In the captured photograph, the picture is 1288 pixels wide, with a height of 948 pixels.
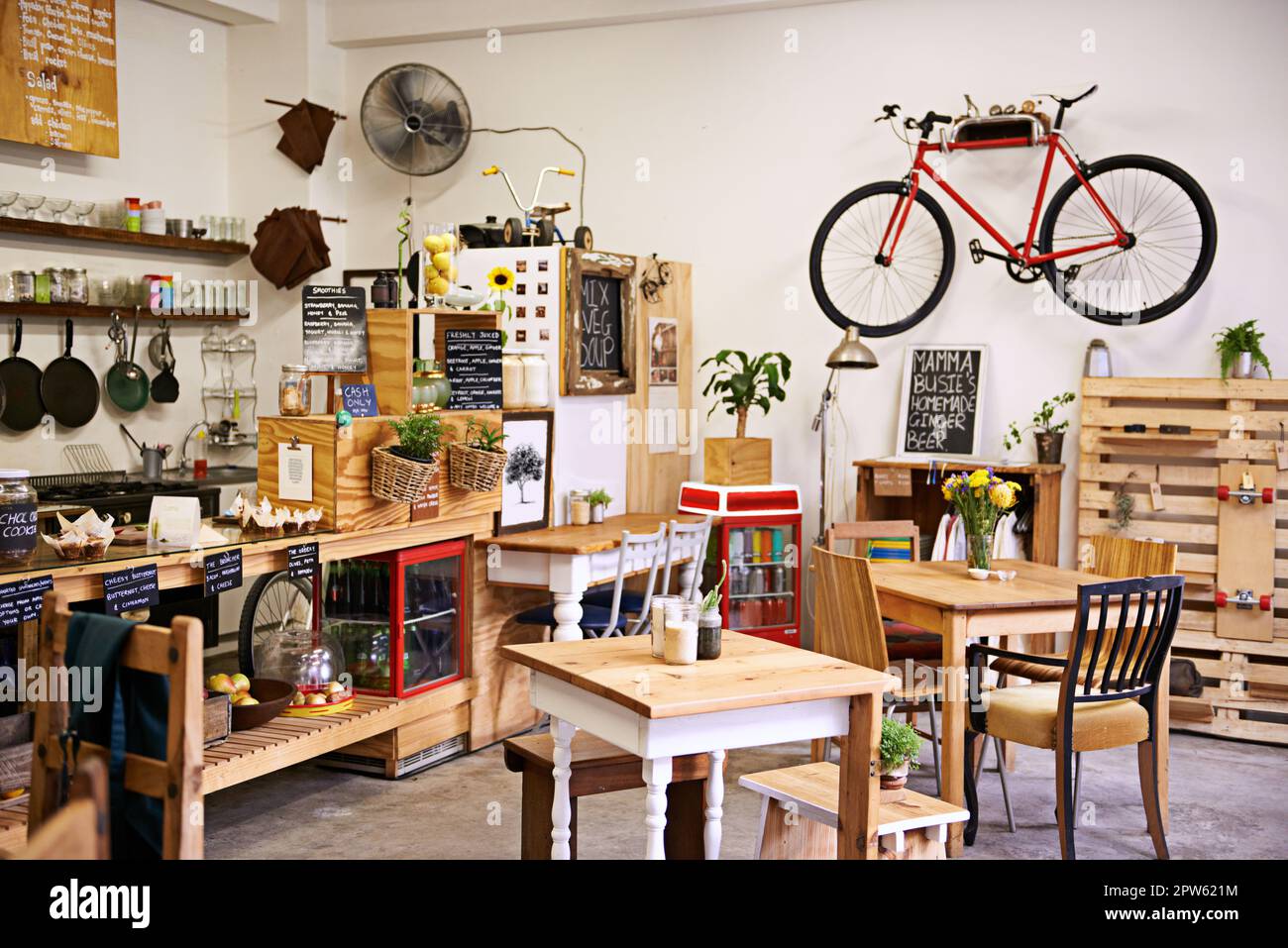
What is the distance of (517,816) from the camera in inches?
184

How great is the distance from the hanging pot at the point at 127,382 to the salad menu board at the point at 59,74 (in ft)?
3.24

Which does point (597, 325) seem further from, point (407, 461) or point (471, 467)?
point (407, 461)

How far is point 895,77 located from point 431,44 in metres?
2.98

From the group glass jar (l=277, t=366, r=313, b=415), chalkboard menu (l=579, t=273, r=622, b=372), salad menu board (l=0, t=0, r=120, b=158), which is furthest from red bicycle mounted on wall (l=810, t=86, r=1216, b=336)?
salad menu board (l=0, t=0, r=120, b=158)

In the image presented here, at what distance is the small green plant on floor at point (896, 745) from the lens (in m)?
3.48

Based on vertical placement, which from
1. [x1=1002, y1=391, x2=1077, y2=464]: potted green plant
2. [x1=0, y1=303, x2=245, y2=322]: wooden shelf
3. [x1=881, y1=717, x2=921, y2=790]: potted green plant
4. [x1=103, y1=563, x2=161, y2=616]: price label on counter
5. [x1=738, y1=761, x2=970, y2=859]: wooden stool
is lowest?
[x1=738, y1=761, x2=970, y2=859]: wooden stool

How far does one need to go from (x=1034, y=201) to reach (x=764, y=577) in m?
2.39

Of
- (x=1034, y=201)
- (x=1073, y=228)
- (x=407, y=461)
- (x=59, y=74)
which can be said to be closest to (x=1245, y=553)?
(x=1073, y=228)

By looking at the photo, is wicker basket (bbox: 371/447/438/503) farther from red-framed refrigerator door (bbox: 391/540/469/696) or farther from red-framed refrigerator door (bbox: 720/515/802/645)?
red-framed refrigerator door (bbox: 720/515/802/645)

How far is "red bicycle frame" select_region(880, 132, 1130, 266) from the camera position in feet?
20.5

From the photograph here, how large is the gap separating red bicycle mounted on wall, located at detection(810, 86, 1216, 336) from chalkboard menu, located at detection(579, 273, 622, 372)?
4.23 ft
